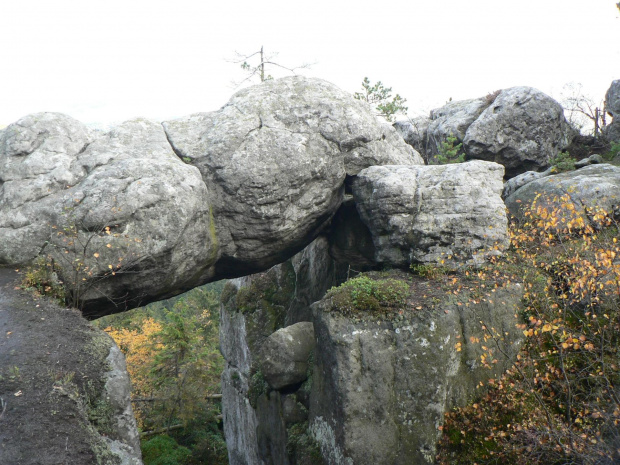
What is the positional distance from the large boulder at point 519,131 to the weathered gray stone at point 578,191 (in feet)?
12.3

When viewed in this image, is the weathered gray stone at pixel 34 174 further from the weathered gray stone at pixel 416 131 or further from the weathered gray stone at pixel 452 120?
the weathered gray stone at pixel 416 131

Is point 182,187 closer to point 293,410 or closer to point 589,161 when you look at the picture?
point 293,410

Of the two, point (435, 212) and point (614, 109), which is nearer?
point (435, 212)

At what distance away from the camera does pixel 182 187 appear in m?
11.5

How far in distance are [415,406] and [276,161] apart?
752cm

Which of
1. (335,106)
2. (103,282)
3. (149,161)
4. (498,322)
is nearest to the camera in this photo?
(498,322)

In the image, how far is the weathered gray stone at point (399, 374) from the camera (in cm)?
902

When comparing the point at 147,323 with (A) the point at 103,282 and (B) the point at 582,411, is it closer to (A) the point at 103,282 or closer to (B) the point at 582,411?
(A) the point at 103,282

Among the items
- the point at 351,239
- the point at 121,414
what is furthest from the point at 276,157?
the point at 121,414

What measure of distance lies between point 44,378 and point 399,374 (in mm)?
6783

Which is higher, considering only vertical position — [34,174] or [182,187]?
[34,174]

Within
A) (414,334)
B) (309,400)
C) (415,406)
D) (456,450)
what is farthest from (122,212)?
(456,450)

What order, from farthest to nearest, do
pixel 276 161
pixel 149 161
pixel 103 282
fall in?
pixel 276 161
pixel 149 161
pixel 103 282

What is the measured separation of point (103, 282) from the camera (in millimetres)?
10797
